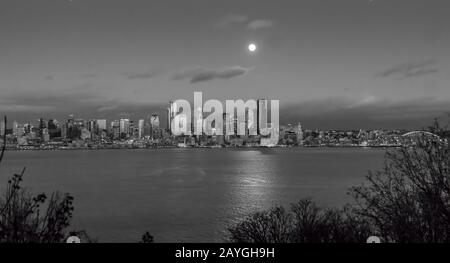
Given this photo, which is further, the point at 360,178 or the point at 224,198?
the point at 360,178

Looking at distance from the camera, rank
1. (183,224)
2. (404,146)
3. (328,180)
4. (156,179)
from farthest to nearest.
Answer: (156,179)
(328,180)
(183,224)
(404,146)

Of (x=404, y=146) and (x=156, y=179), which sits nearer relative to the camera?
(x=404, y=146)

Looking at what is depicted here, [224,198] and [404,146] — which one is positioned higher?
[404,146]

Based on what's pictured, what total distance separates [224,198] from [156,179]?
18.1 metres

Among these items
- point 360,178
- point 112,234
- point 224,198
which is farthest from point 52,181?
point 360,178
